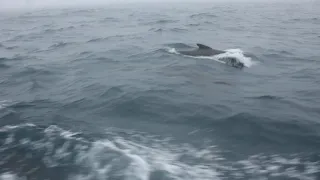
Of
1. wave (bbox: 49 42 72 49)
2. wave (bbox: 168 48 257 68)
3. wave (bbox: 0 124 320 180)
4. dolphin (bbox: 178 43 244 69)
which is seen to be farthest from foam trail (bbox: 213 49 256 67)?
wave (bbox: 49 42 72 49)

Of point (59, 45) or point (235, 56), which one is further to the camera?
point (59, 45)

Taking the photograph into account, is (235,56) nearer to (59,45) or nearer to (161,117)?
(161,117)

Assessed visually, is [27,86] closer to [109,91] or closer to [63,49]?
[109,91]

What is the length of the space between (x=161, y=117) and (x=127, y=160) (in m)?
2.50

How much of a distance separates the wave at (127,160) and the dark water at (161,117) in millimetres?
24

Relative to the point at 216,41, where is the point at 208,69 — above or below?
below

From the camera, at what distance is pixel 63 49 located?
21828 mm

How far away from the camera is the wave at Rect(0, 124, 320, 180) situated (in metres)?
6.80

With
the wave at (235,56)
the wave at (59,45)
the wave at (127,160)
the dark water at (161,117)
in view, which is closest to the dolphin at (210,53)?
the wave at (235,56)

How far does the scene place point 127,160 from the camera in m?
7.52

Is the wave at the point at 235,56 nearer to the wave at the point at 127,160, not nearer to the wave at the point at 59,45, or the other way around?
the wave at the point at 127,160

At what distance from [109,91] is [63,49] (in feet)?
37.0

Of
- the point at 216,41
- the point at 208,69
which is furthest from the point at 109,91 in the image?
the point at 216,41

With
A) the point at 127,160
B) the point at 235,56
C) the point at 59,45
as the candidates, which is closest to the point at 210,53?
the point at 235,56
